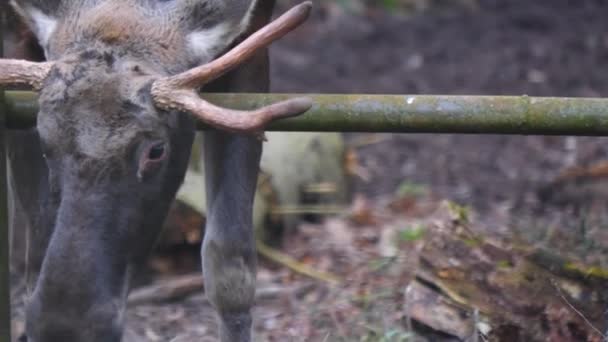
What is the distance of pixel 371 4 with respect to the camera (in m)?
13.0

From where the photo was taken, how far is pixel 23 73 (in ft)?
13.0

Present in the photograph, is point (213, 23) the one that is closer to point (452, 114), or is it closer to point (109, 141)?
point (109, 141)

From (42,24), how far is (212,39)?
0.67 metres

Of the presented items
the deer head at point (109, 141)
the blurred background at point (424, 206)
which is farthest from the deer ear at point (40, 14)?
the blurred background at point (424, 206)

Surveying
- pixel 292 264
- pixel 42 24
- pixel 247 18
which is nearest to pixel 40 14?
pixel 42 24

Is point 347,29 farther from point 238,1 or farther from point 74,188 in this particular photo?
point 74,188

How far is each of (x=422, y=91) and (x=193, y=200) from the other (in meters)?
3.77

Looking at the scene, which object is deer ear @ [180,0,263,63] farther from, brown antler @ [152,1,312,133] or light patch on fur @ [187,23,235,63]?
brown antler @ [152,1,312,133]

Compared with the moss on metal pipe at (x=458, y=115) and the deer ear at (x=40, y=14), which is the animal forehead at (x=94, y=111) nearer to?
the moss on metal pipe at (x=458, y=115)

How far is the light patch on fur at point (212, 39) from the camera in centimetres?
431

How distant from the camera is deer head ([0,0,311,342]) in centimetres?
365

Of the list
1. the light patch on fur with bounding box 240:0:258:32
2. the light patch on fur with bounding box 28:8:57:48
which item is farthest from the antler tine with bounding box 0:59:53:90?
the light patch on fur with bounding box 240:0:258:32

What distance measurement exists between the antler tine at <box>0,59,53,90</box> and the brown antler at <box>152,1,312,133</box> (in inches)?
15.6

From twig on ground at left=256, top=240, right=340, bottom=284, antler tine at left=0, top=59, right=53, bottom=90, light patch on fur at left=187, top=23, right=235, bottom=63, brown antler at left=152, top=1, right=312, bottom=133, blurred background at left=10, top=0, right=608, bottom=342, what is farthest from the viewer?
twig on ground at left=256, top=240, right=340, bottom=284
